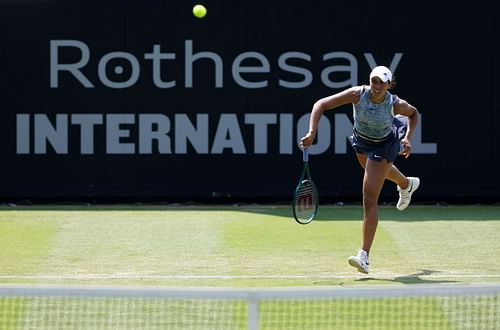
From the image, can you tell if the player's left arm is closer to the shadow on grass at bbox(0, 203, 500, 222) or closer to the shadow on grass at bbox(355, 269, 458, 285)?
the shadow on grass at bbox(355, 269, 458, 285)

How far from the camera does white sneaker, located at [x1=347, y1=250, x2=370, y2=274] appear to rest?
7.09 meters

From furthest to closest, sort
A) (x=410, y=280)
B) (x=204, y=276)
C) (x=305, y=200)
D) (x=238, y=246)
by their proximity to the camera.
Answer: (x=238, y=246), (x=305, y=200), (x=204, y=276), (x=410, y=280)

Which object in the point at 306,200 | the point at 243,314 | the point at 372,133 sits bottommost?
the point at 243,314

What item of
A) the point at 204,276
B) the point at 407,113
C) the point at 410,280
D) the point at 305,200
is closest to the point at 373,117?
the point at 407,113

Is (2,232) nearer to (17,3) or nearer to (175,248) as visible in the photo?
(175,248)

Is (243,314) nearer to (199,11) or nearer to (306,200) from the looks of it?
(306,200)

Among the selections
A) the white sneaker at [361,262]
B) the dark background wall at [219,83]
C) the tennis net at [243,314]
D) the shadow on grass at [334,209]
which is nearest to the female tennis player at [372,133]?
the white sneaker at [361,262]

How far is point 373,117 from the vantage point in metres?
7.35

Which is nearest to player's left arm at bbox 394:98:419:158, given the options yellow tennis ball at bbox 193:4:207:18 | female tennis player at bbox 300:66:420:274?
female tennis player at bbox 300:66:420:274

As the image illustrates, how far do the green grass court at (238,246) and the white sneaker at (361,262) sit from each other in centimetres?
7

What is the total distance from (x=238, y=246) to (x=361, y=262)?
1.64m

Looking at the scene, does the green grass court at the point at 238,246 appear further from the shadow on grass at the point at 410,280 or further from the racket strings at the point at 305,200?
the racket strings at the point at 305,200

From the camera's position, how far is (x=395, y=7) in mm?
10984

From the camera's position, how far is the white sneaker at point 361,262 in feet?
23.3
